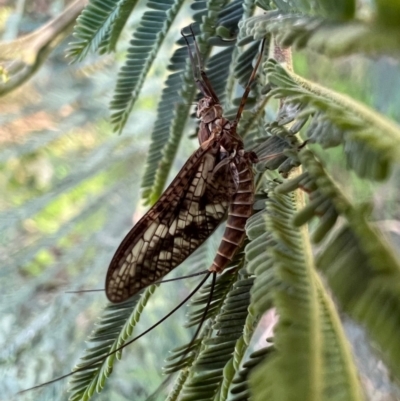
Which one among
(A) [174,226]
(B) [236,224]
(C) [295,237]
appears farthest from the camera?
(A) [174,226]

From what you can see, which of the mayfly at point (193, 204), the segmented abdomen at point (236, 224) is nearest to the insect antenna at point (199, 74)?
the mayfly at point (193, 204)

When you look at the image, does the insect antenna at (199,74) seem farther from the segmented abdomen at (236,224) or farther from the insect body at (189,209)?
the segmented abdomen at (236,224)

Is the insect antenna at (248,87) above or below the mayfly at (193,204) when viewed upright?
above

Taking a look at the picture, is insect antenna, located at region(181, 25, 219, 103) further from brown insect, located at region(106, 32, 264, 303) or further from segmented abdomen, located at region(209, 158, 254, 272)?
Result: segmented abdomen, located at region(209, 158, 254, 272)

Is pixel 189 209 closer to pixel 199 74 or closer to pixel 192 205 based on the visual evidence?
pixel 192 205

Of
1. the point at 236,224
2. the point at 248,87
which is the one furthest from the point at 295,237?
the point at 248,87

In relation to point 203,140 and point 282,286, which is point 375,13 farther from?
point 203,140
